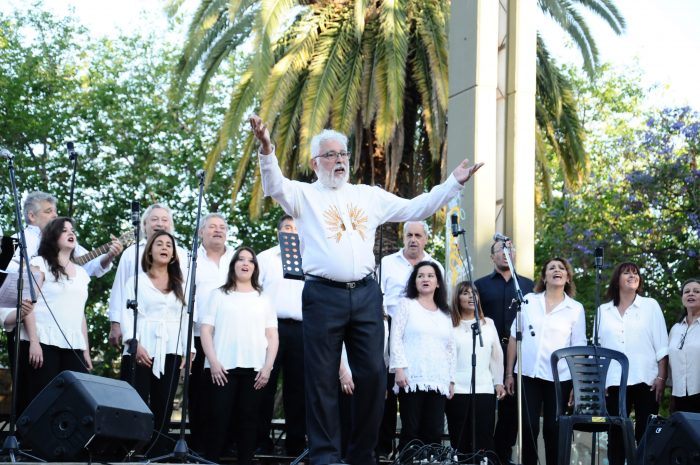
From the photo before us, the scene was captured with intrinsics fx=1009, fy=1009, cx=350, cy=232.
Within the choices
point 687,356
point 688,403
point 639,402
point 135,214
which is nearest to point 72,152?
point 135,214

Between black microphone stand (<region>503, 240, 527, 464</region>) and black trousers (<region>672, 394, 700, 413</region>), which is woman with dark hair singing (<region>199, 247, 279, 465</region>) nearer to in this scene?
black microphone stand (<region>503, 240, 527, 464</region>)

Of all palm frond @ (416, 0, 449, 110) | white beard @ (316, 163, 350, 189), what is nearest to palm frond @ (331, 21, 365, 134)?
palm frond @ (416, 0, 449, 110)

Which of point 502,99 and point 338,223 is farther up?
point 502,99

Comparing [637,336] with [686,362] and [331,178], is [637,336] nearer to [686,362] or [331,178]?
[686,362]

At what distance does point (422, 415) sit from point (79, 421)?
3429 millimetres

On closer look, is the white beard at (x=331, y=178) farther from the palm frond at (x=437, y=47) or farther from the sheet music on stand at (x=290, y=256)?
the palm frond at (x=437, y=47)

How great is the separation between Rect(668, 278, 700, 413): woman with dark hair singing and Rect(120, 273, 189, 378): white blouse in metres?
4.08

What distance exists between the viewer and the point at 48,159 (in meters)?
22.9

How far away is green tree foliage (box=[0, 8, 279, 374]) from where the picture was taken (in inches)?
880

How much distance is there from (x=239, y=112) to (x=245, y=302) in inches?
285

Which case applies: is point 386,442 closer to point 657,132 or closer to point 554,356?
point 554,356

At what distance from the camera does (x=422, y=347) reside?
8.13m

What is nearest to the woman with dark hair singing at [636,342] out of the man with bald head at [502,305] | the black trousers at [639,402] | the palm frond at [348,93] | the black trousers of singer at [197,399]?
the black trousers at [639,402]

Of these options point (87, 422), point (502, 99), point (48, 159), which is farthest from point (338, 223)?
point (48, 159)
